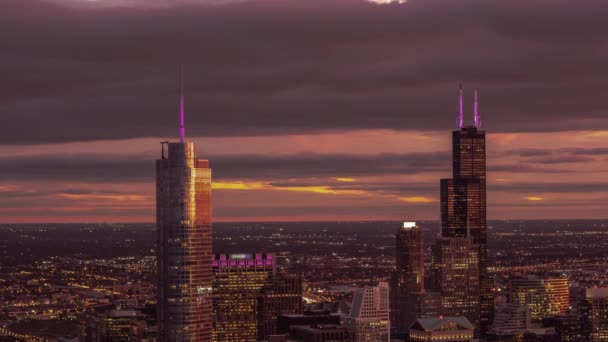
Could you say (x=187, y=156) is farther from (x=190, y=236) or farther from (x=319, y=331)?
(x=319, y=331)

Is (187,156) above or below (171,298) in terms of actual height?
above

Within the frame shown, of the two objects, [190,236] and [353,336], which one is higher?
[190,236]

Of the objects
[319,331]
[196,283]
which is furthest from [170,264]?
[319,331]

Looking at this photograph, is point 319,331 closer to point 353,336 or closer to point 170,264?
point 353,336

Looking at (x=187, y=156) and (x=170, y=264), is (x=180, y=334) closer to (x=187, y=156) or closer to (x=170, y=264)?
(x=170, y=264)

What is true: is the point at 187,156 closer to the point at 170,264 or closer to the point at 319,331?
the point at 170,264

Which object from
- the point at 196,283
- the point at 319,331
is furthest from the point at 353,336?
the point at 196,283

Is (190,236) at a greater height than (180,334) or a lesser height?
greater

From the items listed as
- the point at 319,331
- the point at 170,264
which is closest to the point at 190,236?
the point at 170,264
